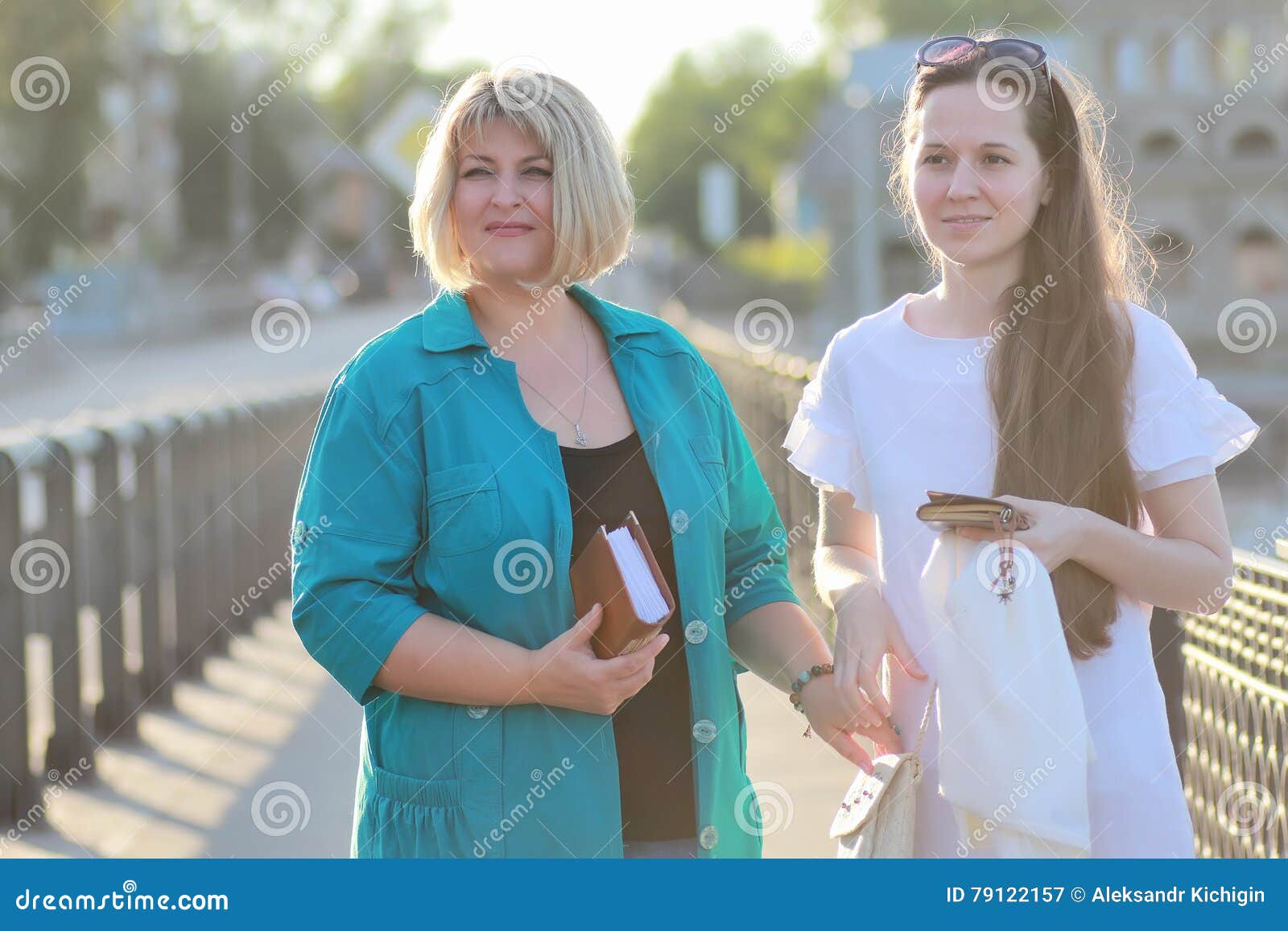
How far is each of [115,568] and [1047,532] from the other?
205 inches

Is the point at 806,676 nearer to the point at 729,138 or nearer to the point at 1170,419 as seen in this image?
the point at 1170,419

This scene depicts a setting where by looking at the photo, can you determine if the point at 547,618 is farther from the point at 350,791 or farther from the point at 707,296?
the point at 707,296

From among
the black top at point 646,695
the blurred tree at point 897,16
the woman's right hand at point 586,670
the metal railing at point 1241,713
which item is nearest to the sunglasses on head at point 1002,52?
the black top at point 646,695

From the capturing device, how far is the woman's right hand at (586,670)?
2564mm

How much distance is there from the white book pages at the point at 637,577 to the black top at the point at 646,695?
0.21 metres

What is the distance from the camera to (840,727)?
2693mm

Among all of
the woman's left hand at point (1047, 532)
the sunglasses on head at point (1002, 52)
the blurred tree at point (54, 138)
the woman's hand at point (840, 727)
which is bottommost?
the woman's hand at point (840, 727)

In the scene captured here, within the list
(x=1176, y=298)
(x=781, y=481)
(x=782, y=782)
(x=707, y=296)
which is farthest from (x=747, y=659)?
(x=707, y=296)

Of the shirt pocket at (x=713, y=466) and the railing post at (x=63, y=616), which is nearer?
the shirt pocket at (x=713, y=466)

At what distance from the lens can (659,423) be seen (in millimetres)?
2904

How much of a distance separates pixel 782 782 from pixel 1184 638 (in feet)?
6.48

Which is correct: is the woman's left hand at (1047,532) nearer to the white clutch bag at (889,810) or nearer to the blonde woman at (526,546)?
the white clutch bag at (889,810)

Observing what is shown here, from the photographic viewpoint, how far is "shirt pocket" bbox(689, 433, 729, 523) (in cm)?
293

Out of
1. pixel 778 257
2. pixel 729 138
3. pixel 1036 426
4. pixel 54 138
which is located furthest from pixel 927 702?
pixel 729 138
